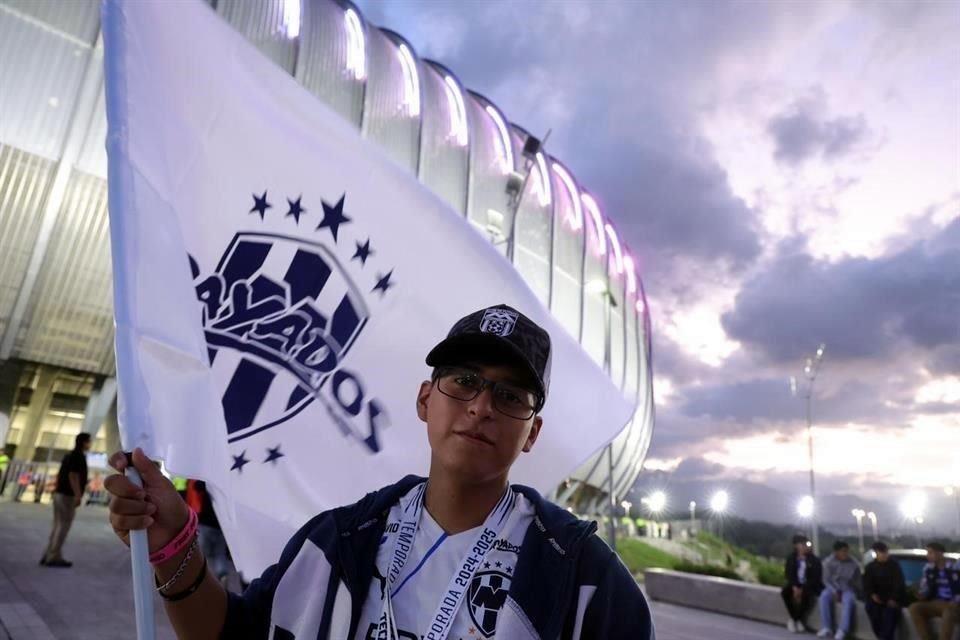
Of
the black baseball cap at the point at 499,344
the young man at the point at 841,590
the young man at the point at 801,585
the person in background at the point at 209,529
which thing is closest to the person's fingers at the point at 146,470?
the black baseball cap at the point at 499,344

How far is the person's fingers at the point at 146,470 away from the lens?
1.31m

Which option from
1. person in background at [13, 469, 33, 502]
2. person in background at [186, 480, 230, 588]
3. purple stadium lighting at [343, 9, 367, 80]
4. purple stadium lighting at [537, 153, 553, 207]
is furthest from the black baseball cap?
purple stadium lighting at [537, 153, 553, 207]

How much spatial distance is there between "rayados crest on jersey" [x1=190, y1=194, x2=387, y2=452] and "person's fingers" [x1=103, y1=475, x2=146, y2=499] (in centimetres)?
132

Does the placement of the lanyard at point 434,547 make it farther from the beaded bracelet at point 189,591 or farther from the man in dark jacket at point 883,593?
the man in dark jacket at point 883,593

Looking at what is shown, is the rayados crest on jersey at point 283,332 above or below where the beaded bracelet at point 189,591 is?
above

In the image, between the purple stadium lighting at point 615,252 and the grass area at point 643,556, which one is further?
the purple stadium lighting at point 615,252

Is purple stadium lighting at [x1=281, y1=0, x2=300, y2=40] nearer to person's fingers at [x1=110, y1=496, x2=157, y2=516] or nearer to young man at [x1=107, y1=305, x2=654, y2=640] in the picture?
young man at [x1=107, y1=305, x2=654, y2=640]

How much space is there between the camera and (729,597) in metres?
12.4

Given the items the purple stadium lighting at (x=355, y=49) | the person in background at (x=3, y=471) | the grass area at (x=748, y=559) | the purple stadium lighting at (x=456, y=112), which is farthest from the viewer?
the purple stadium lighting at (x=456, y=112)

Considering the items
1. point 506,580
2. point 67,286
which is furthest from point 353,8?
point 506,580

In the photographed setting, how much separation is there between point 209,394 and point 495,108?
27704 millimetres

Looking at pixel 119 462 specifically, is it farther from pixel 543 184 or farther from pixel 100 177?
pixel 543 184

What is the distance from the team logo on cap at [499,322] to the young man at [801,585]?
443 inches

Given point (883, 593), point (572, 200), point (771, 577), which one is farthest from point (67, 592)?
point (572, 200)
